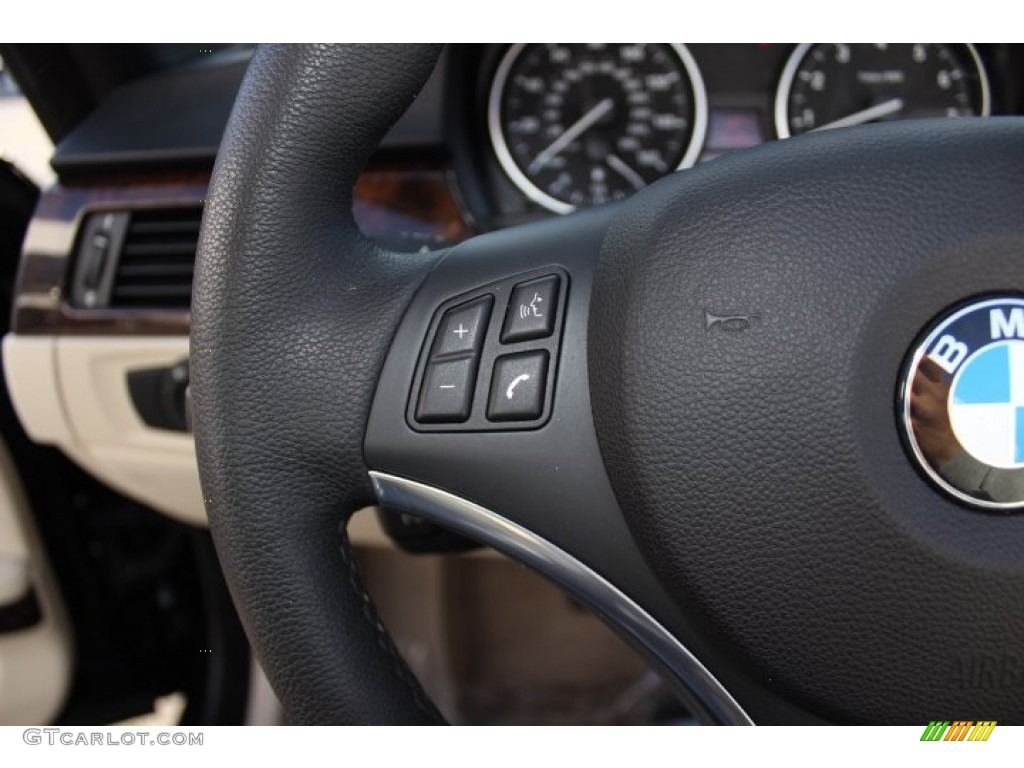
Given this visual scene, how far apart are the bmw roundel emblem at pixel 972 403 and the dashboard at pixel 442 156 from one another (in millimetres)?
567

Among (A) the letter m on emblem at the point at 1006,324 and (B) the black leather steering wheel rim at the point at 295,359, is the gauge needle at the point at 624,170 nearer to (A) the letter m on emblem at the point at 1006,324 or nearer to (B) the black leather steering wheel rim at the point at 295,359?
(B) the black leather steering wheel rim at the point at 295,359

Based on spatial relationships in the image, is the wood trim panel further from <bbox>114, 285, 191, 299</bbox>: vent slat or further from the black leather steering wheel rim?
the black leather steering wheel rim

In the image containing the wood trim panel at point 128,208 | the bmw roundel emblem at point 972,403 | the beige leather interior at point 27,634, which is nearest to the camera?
the bmw roundel emblem at point 972,403

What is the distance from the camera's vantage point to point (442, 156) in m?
1.12

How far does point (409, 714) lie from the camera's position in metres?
0.71

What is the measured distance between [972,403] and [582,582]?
267 millimetres

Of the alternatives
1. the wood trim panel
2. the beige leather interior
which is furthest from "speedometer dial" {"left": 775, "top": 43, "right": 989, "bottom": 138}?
the beige leather interior

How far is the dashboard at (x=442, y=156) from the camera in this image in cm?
113

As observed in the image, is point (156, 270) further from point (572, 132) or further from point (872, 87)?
point (872, 87)

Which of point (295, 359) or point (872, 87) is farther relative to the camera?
point (872, 87)

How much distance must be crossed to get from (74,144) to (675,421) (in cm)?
89
